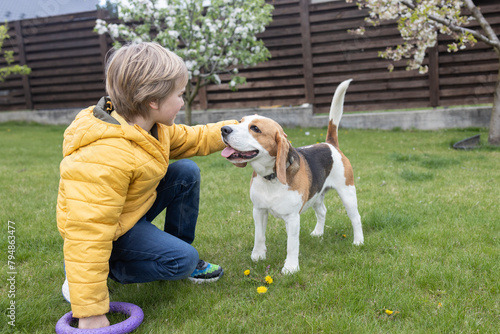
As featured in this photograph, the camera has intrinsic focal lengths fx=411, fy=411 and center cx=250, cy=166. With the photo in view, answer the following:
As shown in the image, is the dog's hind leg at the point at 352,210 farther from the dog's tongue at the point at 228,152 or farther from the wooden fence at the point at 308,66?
the wooden fence at the point at 308,66

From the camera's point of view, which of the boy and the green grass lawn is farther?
the green grass lawn

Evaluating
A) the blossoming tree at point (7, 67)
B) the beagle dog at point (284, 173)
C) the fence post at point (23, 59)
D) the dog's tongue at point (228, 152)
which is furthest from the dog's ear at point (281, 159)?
the fence post at point (23, 59)

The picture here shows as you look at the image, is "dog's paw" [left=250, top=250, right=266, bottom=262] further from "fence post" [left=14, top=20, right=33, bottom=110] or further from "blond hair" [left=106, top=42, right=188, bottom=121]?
"fence post" [left=14, top=20, right=33, bottom=110]

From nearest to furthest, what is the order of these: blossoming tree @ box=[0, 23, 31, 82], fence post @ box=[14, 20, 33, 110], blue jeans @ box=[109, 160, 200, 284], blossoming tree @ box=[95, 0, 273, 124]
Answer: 1. blue jeans @ box=[109, 160, 200, 284]
2. blossoming tree @ box=[95, 0, 273, 124]
3. blossoming tree @ box=[0, 23, 31, 82]
4. fence post @ box=[14, 20, 33, 110]

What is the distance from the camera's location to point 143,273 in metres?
2.42

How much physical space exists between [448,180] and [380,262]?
2665 millimetres

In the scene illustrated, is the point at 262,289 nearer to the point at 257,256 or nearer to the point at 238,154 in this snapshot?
the point at 257,256

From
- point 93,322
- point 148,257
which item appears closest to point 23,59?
point 148,257

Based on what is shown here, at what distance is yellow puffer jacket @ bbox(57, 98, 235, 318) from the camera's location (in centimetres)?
200

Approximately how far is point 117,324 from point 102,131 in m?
0.97

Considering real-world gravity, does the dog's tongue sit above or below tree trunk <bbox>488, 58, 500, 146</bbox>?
above

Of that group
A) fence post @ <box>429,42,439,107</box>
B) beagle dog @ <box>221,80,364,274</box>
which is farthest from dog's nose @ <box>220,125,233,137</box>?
fence post @ <box>429,42,439,107</box>

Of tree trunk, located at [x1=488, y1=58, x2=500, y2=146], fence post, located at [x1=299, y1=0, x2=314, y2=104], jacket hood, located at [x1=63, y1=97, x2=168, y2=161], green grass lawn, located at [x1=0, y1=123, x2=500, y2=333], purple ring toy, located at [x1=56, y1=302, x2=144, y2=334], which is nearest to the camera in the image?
purple ring toy, located at [x1=56, y1=302, x2=144, y2=334]

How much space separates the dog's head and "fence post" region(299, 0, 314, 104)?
7.75 metres
